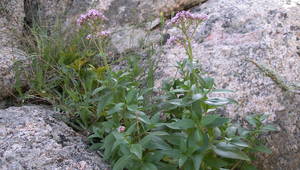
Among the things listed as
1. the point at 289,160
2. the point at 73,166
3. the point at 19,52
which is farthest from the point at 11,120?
the point at 289,160

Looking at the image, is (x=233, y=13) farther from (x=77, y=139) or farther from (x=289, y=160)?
(x=77, y=139)

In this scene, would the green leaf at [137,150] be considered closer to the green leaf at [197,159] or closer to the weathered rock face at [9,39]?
the green leaf at [197,159]

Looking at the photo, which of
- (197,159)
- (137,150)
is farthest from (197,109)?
(137,150)

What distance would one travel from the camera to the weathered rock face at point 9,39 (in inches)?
124

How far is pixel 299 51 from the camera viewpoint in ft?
8.73

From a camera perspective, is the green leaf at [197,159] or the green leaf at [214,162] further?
the green leaf at [214,162]

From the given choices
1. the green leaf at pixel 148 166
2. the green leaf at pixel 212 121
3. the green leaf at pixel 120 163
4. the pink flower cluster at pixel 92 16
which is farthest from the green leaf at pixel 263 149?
the pink flower cluster at pixel 92 16

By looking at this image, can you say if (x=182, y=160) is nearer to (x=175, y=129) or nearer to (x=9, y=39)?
(x=175, y=129)

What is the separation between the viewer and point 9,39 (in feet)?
11.8

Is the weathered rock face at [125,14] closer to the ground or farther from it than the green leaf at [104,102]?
farther from it

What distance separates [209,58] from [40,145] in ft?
4.33

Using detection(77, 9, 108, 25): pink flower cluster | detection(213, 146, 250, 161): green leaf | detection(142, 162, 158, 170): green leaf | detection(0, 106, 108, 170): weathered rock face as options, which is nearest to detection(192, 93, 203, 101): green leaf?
detection(213, 146, 250, 161): green leaf

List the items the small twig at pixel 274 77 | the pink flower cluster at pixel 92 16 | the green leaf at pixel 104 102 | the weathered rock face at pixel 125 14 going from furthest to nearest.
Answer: the weathered rock face at pixel 125 14, the pink flower cluster at pixel 92 16, the small twig at pixel 274 77, the green leaf at pixel 104 102

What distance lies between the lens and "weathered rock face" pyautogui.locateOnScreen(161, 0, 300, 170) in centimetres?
230
